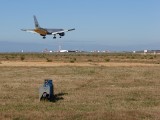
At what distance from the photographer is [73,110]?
17.1m

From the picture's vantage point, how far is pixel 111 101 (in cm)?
1986

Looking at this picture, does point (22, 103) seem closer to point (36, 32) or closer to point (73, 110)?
point (73, 110)

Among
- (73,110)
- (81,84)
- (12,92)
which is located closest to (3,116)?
(73,110)

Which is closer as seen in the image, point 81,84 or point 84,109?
point 84,109

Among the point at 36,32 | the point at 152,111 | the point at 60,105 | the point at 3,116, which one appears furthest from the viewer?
the point at 36,32

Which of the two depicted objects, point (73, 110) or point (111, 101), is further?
point (111, 101)

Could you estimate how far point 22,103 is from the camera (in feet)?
62.5

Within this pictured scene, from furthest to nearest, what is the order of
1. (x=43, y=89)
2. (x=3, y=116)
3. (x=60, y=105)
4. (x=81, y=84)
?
(x=81, y=84) < (x=43, y=89) < (x=60, y=105) < (x=3, y=116)

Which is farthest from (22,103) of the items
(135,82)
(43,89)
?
(135,82)

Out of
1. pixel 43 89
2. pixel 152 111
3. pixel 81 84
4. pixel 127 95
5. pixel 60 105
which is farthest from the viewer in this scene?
pixel 81 84

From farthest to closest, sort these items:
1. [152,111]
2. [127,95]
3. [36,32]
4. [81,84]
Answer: [36,32], [81,84], [127,95], [152,111]

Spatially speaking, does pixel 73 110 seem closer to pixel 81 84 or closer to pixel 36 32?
pixel 81 84

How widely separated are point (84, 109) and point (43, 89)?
10.1 feet

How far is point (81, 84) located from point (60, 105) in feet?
29.8
